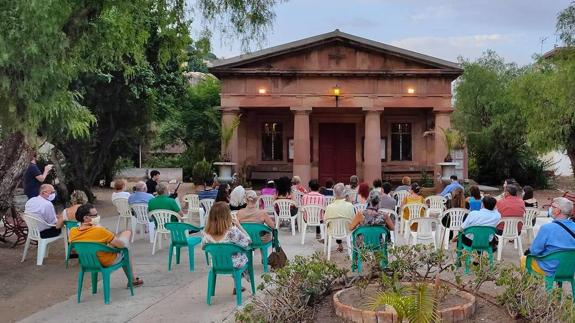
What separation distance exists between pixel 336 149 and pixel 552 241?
17364 millimetres

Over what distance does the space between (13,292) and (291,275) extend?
3.95 m

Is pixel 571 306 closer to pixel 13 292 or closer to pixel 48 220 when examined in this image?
pixel 13 292

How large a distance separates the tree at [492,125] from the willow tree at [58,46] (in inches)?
774

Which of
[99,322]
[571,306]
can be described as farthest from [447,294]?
[99,322]

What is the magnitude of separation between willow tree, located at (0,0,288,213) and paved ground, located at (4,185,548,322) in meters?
1.99

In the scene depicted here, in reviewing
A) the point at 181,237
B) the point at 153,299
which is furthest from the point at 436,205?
the point at 153,299

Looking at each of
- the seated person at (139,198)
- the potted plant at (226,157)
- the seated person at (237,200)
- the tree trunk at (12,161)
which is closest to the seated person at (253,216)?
the seated person at (237,200)

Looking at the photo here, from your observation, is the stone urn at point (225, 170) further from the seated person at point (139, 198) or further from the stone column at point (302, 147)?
the seated person at point (139, 198)

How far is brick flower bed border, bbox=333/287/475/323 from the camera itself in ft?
15.6

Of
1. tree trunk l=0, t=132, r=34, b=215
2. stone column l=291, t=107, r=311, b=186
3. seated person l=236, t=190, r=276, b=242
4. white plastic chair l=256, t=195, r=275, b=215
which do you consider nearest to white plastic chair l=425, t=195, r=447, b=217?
white plastic chair l=256, t=195, r=275, b=215

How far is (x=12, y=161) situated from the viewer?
8.47m

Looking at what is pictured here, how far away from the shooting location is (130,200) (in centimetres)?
1057

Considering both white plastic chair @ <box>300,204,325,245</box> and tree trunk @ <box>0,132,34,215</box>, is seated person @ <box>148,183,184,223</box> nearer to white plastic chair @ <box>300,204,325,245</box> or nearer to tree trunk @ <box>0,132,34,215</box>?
tree trunk @ <box>0,132,34,215</box>

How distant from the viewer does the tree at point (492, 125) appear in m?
27.3
